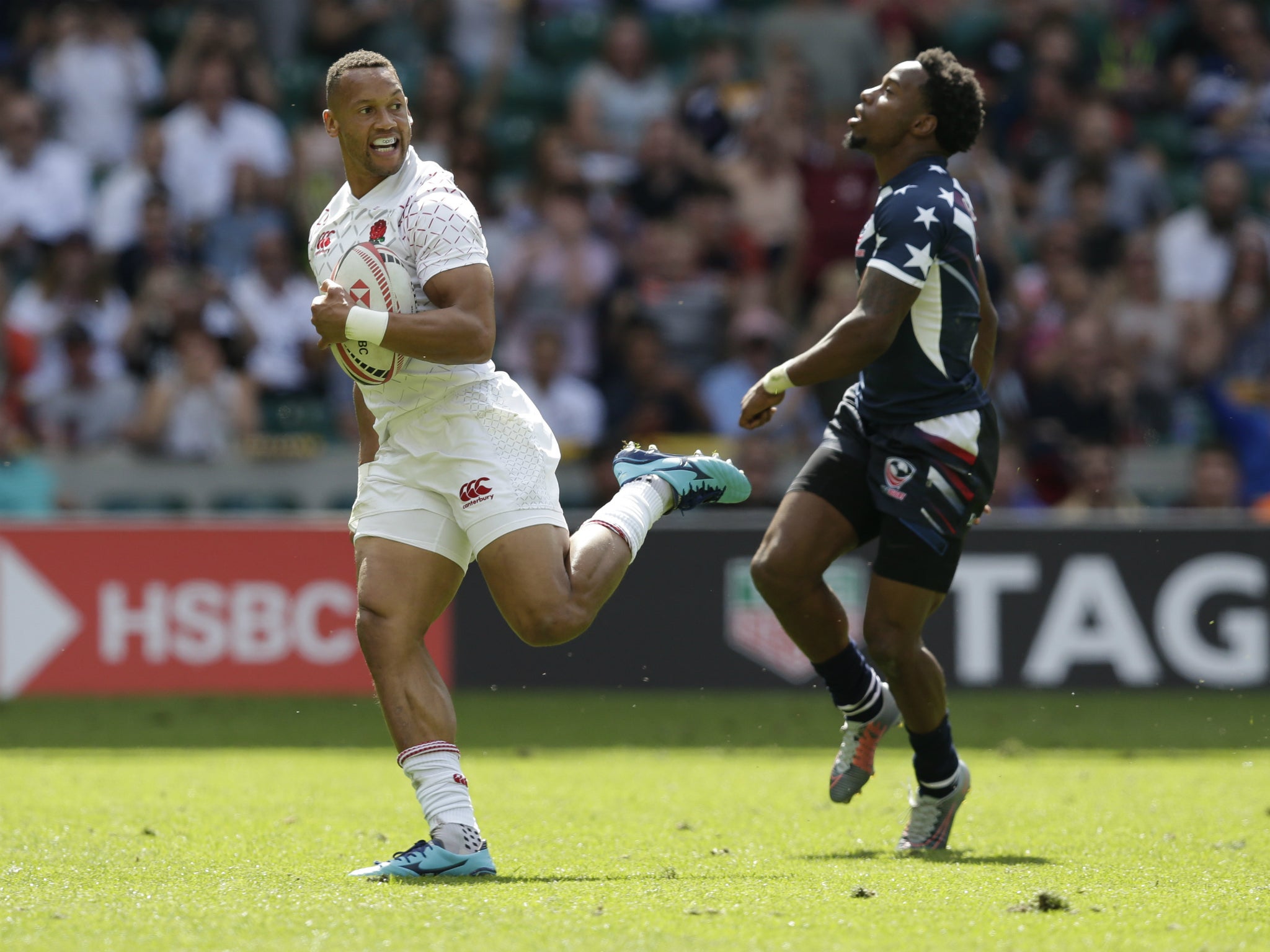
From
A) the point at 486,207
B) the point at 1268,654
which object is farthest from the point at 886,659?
the point at 486,207

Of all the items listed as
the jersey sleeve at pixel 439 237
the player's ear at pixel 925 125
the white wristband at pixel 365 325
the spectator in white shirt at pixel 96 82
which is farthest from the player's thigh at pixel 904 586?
the spectator in white shirt at pixel 96 82

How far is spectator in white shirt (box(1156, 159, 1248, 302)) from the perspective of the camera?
549 inches

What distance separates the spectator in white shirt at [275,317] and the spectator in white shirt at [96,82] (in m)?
2.51

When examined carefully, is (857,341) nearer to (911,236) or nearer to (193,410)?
(911,236)

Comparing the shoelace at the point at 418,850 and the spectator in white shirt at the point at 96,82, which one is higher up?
the spectator in white shirt at the point at 96,82

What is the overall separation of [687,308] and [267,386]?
3.21m

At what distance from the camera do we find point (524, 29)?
16.2 meters

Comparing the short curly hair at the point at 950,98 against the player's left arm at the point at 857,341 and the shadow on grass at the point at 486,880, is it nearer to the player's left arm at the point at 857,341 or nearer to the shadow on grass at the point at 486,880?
the player's left arm at the point at 857,341

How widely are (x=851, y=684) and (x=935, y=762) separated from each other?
42 cm

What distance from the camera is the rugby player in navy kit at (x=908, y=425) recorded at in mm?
5719

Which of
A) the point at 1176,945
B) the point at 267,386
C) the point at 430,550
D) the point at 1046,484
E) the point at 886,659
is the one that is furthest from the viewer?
the point at 267,386

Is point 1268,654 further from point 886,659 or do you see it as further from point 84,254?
point 84,254

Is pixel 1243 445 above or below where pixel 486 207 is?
below

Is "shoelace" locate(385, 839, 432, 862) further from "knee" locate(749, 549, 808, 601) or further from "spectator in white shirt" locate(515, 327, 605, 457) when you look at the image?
"spectator in white shirt" locate(515, 327, 605, 457)
